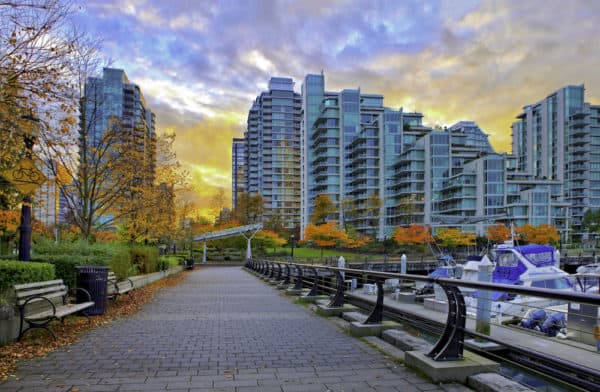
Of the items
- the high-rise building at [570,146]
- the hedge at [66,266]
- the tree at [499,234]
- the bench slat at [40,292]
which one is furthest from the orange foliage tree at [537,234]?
the bench slat at [40,292]

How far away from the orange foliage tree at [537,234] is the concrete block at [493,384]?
7104 centimetres

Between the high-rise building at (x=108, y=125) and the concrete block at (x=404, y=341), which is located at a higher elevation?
the high-rise building at (x=108, y=125)

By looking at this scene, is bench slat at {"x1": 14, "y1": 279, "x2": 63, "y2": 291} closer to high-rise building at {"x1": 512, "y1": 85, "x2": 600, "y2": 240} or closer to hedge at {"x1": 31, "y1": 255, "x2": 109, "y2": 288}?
hedge at {"x1": 31, "y1": 255, "x2": 109, "y2": 288}

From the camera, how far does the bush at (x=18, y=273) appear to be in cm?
776

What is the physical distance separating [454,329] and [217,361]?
3.01 metres

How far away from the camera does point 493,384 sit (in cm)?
438

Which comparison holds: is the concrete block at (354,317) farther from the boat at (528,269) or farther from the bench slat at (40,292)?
the boat at (528,269)

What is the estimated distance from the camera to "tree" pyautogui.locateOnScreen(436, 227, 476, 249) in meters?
67.0

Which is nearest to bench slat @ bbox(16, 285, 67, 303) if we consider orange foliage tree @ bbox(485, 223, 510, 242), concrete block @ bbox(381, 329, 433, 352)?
concrete block @ bbox(381, 329, 433, 352)

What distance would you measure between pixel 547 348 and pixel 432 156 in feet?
251

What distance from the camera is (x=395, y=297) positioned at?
1021 inches

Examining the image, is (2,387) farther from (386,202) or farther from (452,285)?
(386,202)

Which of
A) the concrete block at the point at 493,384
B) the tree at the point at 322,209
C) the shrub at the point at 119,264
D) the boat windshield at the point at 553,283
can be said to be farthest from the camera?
the tree at the point at 322,209

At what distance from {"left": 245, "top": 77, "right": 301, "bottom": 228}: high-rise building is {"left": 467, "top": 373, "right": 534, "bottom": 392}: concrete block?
122241mm
